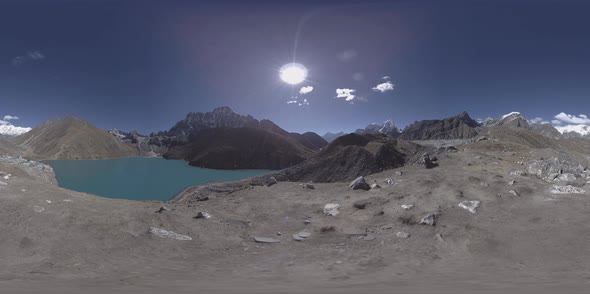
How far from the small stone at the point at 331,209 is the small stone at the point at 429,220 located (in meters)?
5.47

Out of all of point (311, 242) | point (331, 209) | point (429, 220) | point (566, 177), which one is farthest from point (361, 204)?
point (566, 177)

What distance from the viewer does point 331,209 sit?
21.4 metres

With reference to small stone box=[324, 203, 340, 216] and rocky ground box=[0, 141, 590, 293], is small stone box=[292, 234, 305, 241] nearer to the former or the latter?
rocky ground box=[0, 141, 590, 293]

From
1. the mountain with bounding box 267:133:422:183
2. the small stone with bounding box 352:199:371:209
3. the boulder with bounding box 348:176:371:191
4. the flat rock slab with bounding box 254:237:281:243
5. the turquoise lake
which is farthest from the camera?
the turquoise lake

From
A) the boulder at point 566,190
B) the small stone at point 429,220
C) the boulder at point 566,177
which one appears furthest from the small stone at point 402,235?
the boulder at point 566,177

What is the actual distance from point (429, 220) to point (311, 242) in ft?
21.7

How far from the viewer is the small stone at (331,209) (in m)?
20.8

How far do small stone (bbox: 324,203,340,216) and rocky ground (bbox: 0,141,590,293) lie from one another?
0.41 ft

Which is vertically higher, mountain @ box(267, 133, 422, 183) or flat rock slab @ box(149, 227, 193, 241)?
mountain @ box(267, 133, 422, 183)

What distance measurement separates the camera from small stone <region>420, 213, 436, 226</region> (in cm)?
1711

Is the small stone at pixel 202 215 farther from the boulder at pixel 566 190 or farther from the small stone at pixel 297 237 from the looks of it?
the boulder at pixel 566 190

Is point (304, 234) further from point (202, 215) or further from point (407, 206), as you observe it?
point (407, 206)

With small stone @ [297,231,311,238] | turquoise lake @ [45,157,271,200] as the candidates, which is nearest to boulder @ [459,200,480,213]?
small stone @ [297,231,311,238]

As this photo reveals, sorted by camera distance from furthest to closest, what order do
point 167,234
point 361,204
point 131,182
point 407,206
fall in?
point 131,182, point 361,204, point 407,206, point 167,234
